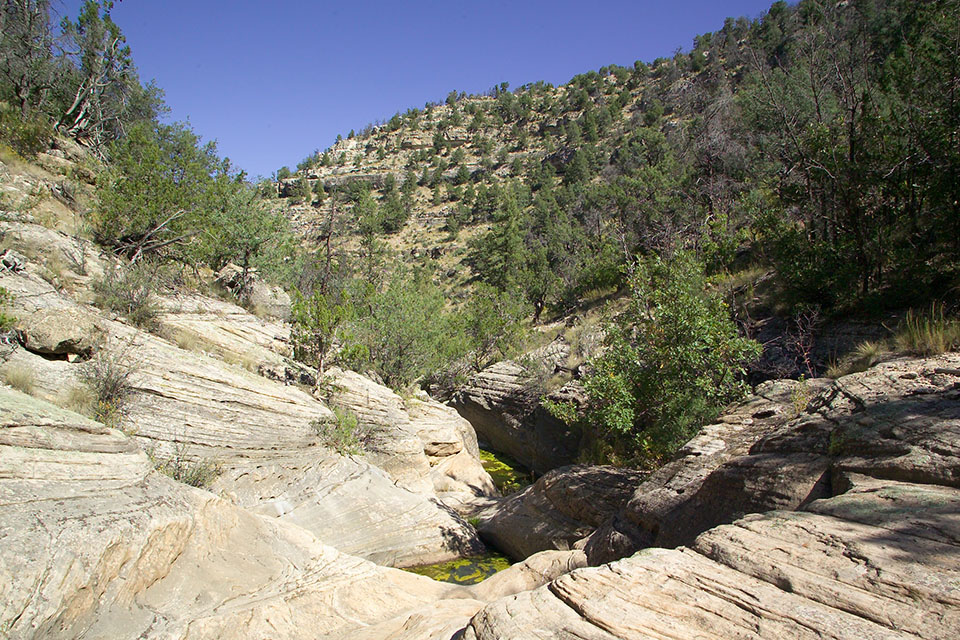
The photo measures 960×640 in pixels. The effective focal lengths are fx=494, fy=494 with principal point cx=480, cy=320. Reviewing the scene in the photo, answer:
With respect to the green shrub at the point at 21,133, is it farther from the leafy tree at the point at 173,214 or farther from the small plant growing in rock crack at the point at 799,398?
the small plant growing in rock crack at the point at 799,398

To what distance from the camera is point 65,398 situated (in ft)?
22.8

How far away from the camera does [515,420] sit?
1636cm

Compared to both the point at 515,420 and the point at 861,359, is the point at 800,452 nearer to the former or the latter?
the point at 861,359

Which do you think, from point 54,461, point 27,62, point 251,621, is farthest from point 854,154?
point 27,62

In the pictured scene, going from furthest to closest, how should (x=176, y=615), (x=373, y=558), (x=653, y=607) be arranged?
(x=373, y=558)
(x=176, y=615)
(x=653, y=607)

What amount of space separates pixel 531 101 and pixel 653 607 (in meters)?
78.6

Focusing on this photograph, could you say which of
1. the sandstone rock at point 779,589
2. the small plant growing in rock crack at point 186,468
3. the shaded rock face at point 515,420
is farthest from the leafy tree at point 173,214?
the sandstone rock at point 779,589

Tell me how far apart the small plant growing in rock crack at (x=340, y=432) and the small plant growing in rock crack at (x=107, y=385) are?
3.24 meters

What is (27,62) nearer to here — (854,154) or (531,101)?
(854,154)

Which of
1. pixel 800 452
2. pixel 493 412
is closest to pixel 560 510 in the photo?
pixel 800 452

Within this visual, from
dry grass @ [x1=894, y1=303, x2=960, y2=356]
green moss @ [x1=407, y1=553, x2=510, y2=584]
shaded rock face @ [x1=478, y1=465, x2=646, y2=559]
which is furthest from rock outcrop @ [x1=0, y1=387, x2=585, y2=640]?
dry grass @ [x1=894, y1=303, x2=960, y2=356]

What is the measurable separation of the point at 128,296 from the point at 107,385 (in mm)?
2838

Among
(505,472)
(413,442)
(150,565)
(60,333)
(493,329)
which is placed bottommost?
(505,472)

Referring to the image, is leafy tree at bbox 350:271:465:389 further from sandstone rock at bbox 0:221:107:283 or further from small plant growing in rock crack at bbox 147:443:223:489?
small plant growing in rock crack at bbox 147:443:223:489
